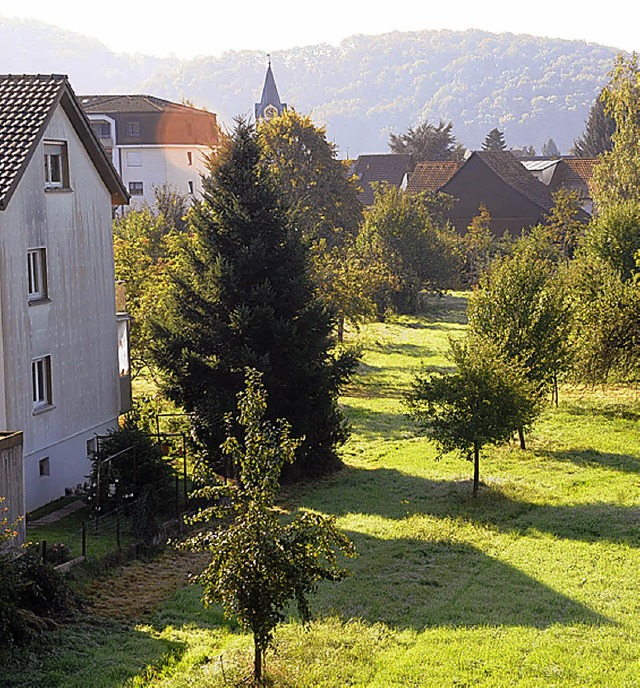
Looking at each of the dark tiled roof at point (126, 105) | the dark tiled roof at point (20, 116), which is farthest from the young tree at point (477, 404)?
the dark tiled roof at point (126, 105)

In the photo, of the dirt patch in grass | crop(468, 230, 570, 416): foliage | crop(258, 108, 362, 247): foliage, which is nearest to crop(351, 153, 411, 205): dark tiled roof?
crop(258, 108, 362, 247): foliage

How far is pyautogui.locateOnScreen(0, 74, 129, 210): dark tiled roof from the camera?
18.5 metres

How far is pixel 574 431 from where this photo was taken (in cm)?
2808

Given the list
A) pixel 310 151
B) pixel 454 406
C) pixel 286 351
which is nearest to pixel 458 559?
pixel 454 406

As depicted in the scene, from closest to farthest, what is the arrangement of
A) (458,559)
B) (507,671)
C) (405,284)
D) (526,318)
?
(507,671) → (458,559) → (526,318) → (405,284)

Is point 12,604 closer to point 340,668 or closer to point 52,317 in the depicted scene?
point 340,668

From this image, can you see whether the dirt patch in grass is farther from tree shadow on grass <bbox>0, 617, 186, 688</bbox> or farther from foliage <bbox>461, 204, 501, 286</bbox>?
foliage <bbox>461, 204, 501, 286</bbox>

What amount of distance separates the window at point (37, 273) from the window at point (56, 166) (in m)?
1.42

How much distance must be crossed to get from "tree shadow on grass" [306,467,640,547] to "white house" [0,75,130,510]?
17.3 ft

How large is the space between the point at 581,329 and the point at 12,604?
20479 mm

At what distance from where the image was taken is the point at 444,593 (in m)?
14.7

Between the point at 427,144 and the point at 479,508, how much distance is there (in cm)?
9809

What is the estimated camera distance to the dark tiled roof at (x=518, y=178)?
78312mm

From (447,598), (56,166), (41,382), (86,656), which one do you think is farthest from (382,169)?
(86,656)
